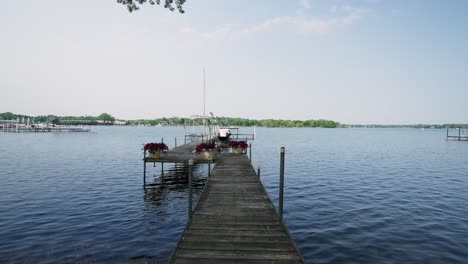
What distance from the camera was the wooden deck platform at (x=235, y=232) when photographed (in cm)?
697

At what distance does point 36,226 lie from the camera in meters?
13.3

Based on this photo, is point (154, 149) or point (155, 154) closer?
point (154, 149)

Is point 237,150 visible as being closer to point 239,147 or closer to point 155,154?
point 239,147

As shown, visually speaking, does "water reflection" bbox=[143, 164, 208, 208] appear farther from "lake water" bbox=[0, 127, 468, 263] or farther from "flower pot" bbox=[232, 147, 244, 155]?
"flower pot" bbox=[232, 147, 244, 155]

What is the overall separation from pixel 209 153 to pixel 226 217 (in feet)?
40.4

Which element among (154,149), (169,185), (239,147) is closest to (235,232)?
(154,149)

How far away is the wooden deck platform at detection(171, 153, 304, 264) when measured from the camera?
6.97 metres

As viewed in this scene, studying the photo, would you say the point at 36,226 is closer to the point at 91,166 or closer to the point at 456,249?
the point at 456,249

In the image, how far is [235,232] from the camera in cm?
850

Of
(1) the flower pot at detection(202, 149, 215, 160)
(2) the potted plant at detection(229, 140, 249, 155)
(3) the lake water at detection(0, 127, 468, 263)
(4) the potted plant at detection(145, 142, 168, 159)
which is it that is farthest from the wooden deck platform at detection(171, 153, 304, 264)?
(2) the potted plant at detection(229, 140, 249, 155)

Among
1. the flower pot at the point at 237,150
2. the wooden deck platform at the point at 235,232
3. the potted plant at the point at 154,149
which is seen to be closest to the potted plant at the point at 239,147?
the flower pot at the point at 237,150

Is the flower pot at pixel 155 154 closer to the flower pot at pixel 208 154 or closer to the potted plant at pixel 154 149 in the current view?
the potted plant at pixel 154 149

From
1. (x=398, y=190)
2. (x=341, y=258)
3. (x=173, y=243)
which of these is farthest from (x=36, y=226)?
(x=398, y=190)

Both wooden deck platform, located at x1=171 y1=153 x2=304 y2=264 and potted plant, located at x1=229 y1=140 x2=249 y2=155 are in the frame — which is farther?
potted plant, located at x1=229 y1=140 x2=249 y2=155
